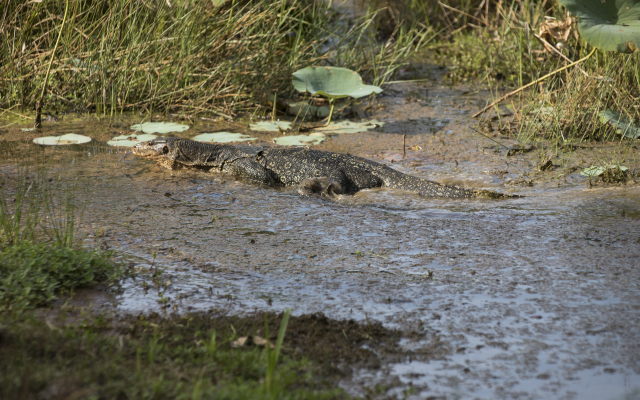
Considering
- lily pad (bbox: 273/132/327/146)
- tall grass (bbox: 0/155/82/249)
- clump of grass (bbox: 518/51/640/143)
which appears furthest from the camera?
lily pad (bbox: 273/132/327/146)

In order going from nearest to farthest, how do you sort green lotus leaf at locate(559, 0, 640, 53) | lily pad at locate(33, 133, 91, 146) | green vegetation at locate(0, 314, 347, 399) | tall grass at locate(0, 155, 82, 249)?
green vegetation at locate(0, 314, 347, 399)
tall grass at locate(0, 155, 82, 249)
green lotus leaf at locate(559, 0, 640, 53)
lily pad at locate(33, 133, 91, 146)

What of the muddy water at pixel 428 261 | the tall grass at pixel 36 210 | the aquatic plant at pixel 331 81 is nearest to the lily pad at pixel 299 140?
the aquatic plant at pixel 331 81

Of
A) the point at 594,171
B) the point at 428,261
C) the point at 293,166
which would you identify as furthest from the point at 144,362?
the point at 594,171

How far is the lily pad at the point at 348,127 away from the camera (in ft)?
25.6

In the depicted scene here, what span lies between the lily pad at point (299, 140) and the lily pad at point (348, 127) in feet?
1.50

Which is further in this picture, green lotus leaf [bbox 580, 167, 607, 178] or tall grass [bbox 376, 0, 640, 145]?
tall grass [bbox 376, 0, 640, 145]

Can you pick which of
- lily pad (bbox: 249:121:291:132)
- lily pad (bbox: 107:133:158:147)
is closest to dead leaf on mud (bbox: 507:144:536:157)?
lily pad (bbox: 249:121:291:132)

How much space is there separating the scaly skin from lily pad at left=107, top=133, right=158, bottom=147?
1.08 ft

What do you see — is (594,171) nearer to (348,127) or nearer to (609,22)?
(609,22)

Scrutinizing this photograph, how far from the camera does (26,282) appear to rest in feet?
10.1

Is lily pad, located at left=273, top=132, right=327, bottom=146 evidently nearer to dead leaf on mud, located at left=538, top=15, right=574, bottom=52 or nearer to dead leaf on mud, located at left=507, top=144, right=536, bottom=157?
dead leaf on mud, located at left=507, top=144, right=536, bottom=157

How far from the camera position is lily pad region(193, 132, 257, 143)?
7.19m

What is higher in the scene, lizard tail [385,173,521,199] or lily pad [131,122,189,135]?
lily pad [131,122,189,135]

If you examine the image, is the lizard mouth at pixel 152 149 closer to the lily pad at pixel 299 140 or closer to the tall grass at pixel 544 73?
the lily pad at pixel 299 140
